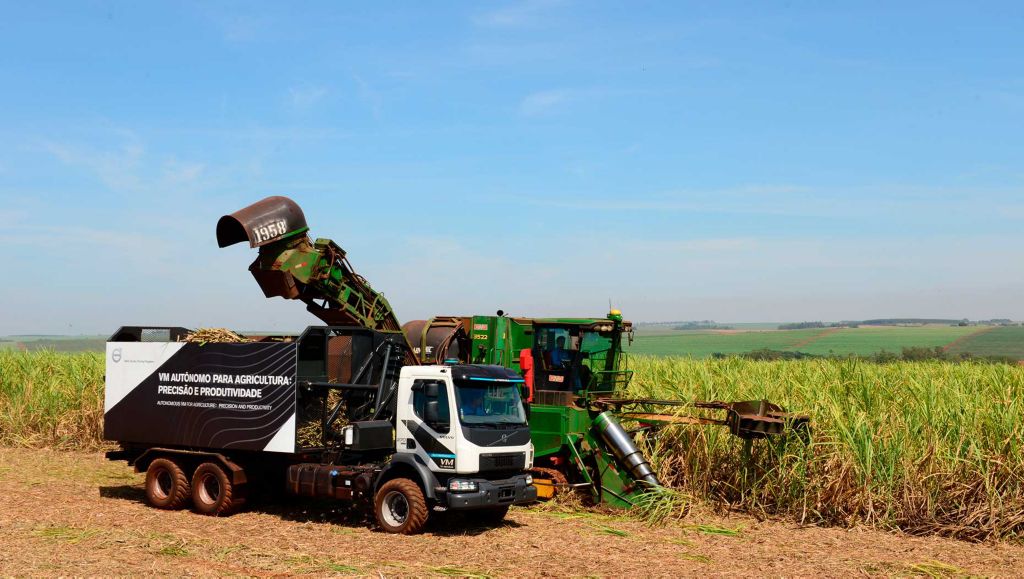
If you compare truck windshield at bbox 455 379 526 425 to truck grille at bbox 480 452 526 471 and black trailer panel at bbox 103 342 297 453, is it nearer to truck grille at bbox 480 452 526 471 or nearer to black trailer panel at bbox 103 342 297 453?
truck grille at bbox 480 452 526 471

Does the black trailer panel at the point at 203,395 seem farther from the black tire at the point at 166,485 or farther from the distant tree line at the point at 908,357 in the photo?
the distant tree line at the point at 908,357

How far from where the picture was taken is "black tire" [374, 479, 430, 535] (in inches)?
515

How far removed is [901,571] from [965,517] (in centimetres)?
263

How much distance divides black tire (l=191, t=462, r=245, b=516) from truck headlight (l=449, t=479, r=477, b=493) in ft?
12.8

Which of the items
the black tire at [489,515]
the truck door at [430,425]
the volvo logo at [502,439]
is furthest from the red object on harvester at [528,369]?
the truck door at [430,425]

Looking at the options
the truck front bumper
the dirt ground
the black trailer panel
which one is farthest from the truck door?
the black trailer panel

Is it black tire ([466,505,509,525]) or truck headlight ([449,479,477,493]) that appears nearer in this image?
truck headlight ([449,479,477,493])

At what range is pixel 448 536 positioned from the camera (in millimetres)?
13102

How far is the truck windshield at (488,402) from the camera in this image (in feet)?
44.1

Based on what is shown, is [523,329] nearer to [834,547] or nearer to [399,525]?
[399,525]

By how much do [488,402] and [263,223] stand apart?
18.0ft

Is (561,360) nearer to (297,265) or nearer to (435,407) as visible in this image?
(435,407)

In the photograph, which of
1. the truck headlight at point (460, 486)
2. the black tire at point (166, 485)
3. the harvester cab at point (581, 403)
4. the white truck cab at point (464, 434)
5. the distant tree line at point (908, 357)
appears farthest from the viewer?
the distant tree line at point (908, 357)

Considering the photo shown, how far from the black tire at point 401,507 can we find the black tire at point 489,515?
1281mm
